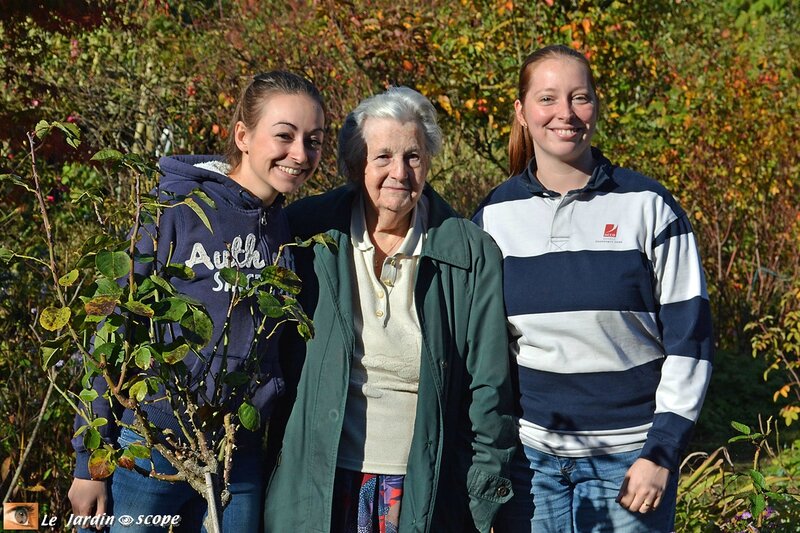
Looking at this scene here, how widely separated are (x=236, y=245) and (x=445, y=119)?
13.1ft

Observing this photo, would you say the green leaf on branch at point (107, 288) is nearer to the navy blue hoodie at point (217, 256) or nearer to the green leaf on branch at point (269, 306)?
the green leaf on branch at point (269, 306)

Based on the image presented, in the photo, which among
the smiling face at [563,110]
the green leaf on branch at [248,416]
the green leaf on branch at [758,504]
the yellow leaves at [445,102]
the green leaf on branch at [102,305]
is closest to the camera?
the green leaf on branch at [102,305]

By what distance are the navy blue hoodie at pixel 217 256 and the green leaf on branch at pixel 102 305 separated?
607 mm

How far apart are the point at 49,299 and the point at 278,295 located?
2.30 metres

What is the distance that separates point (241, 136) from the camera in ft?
9.05

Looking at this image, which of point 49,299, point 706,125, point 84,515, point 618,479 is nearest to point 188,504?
point 84,515

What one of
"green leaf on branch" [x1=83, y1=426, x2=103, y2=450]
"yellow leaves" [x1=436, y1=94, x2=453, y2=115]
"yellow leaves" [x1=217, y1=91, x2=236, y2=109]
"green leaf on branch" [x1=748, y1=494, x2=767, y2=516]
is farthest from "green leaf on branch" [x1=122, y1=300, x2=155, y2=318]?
"yellow leaves" [x1=217, y1=91, x2=236, y2=109]

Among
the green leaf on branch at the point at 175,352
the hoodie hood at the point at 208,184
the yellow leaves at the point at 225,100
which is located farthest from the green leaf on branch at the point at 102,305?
the yellow leaves at the point at 225,100

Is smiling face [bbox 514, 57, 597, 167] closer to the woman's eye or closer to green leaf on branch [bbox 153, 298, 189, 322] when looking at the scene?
green leaf on branch [bbox 153, 298, 189, 322]

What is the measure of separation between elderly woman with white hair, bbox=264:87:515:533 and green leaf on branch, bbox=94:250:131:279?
35.9 inches

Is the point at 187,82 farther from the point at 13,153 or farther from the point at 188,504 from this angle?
the point at 188,504

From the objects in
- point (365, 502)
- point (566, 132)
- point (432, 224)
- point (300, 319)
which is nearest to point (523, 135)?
point (566, 132)

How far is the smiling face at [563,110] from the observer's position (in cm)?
273

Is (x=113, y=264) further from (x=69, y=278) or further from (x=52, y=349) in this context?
(x=52, y=349)
